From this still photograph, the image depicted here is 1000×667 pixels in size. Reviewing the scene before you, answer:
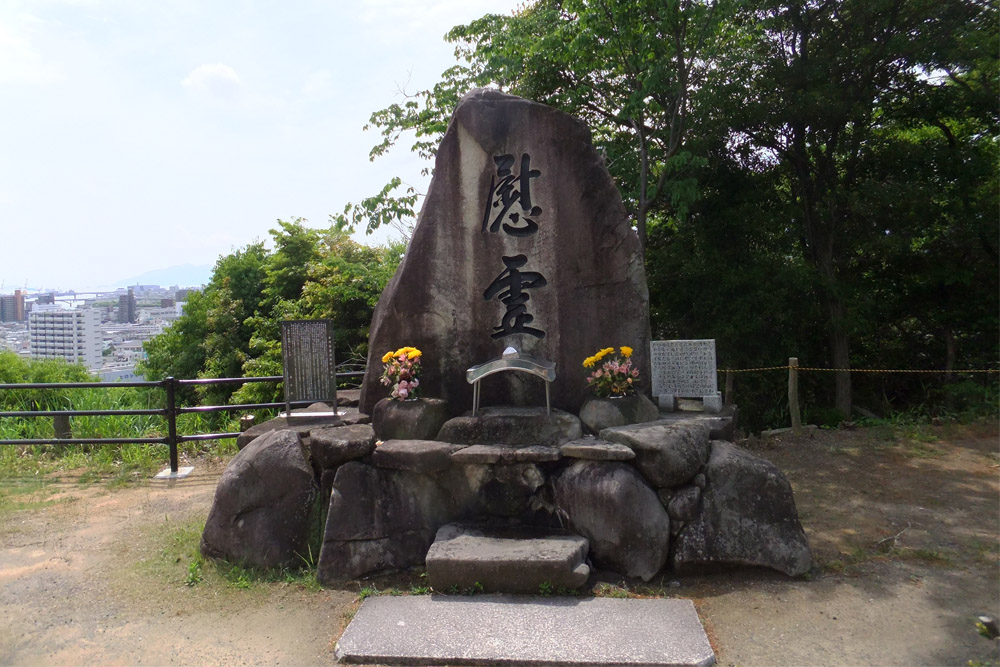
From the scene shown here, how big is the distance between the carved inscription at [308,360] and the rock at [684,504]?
2.98m

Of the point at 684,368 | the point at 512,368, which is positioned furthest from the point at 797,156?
the point at 512,368

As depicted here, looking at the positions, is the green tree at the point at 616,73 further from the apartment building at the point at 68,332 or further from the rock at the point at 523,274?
the apartment building at the point at 68,332

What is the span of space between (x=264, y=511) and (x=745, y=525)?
11.2ft

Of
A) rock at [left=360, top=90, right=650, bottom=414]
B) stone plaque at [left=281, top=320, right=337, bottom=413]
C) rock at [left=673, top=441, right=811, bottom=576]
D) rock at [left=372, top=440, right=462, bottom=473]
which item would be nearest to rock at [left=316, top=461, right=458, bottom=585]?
rock at [left=372, top=440, right=462, bottom=473]

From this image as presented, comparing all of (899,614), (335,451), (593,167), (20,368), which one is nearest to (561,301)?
(593,167)

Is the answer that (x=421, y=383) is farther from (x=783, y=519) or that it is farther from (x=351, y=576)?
(x=783, y=519)

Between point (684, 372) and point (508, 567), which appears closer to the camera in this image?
point (508, 567)

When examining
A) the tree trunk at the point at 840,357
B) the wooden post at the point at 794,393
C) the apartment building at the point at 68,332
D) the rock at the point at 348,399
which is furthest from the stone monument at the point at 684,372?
the apartment building at the point at 68,332

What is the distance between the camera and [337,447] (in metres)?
5.03

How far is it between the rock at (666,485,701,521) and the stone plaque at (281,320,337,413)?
2979 mm

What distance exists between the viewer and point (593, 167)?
5.91 meters

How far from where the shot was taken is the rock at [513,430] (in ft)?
17.1

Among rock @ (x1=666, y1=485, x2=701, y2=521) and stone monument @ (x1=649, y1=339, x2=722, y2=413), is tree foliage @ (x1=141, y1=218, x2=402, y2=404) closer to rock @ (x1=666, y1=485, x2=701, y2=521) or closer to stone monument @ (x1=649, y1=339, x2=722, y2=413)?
stone monument @ (x1=649, y1=339, x2=722, y2=413)

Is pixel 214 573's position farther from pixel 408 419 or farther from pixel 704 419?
pixel 704 419
